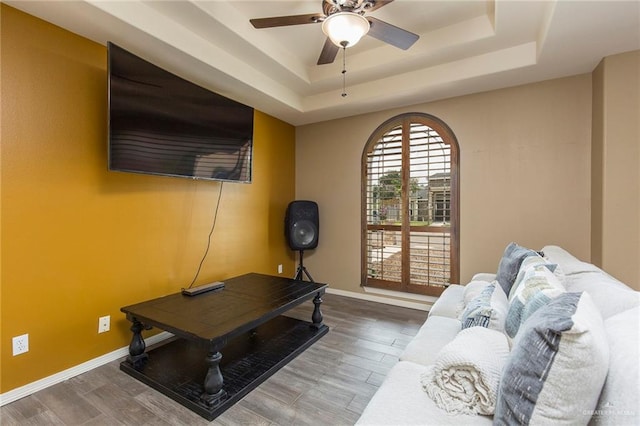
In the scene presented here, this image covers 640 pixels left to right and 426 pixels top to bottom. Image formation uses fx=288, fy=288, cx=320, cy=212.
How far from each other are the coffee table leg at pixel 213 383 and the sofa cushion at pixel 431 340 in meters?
1.10

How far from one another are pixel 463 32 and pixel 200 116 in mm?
2442

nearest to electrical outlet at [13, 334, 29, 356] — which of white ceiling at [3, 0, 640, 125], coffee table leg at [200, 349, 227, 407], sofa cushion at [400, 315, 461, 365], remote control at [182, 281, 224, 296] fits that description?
remote control at [182, 281, 224, 296]

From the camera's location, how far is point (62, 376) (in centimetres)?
202

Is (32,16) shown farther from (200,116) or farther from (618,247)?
(618,247)

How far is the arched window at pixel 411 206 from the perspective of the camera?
332 cm

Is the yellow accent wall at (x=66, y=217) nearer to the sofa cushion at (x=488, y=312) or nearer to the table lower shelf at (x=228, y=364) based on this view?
the table lower shelf at (x=228, y=364)

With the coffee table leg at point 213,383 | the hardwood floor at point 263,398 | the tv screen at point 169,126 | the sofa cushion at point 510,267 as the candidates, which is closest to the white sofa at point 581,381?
the sofa cushion at point 510,267

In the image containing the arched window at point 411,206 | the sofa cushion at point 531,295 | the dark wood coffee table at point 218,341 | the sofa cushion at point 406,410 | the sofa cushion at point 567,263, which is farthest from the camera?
the arched window at point 411,206

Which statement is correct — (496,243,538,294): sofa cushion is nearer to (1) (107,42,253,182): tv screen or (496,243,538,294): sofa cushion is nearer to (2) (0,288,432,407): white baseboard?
(1) (107,42,253,182): tv screen

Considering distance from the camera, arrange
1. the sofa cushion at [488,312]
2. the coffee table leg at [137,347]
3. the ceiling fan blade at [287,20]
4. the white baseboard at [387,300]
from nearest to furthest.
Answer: the sofa cushion at [488,312], the ceiling fan blade at [287,20], the coffee table leg at [137,347], the white baseboard at [387,300]

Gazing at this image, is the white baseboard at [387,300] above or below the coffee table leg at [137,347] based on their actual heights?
below

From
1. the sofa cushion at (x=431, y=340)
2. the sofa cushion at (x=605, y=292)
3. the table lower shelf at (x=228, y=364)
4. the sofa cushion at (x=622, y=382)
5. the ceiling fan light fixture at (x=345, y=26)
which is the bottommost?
the table lower shelf at (x=228, y=364)

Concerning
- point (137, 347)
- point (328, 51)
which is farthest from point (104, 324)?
point (328, 51)

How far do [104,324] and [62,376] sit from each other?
0.38 m
